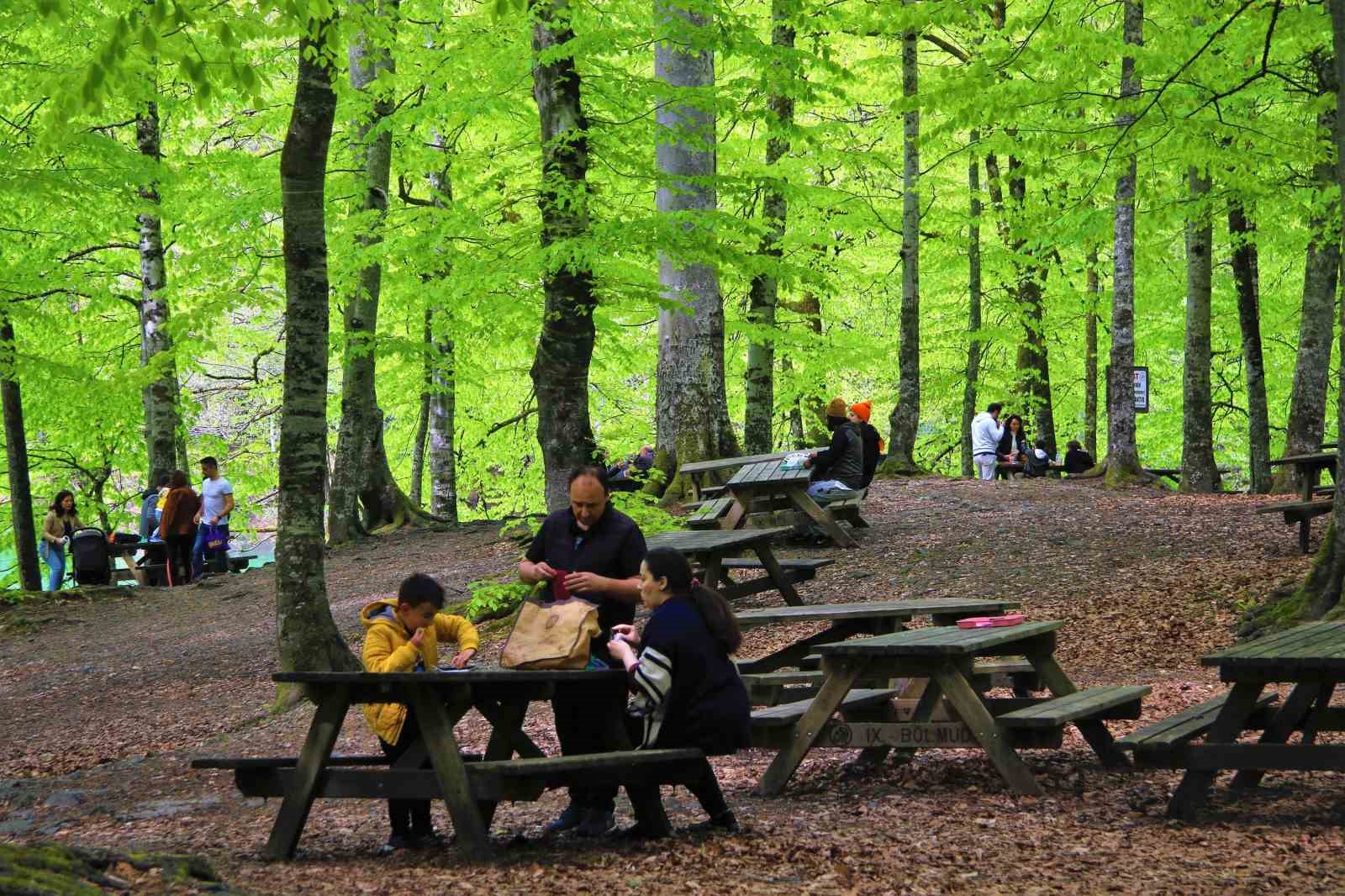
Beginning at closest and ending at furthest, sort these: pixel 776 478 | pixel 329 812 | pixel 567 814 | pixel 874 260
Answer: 1. pixel 567 814
2. pixel 329 812
3. pixel 776 478
4. pixel 874 260

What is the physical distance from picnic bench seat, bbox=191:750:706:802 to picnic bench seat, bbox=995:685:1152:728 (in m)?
1.43

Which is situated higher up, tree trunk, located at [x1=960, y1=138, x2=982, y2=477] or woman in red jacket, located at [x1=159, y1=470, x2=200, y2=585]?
tree trunk, located at [x1=960, y1=138, x2=982, y2=477]

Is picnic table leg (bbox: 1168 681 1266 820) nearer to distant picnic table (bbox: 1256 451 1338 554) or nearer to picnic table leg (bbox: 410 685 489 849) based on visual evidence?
picnic table leg (bbox: 410 685 489 849)

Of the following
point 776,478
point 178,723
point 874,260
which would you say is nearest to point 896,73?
point 874,260

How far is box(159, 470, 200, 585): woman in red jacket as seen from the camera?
19.1 metres

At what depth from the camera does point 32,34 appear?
16.2 metres

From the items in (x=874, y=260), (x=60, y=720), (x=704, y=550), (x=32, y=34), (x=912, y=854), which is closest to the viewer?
(x=912, y=854)

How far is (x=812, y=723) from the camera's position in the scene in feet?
21.1

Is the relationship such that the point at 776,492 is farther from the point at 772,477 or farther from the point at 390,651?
the point at 390,651

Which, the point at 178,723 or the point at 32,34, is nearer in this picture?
the point at 178,723

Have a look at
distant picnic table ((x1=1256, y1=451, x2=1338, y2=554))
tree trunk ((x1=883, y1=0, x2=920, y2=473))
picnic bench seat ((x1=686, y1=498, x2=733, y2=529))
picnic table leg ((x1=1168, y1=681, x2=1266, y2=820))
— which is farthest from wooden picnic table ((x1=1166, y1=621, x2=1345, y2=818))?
tree trunk ((x1=883, y1=0, x2=920, y2=473))

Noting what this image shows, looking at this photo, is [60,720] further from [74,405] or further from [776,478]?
[74,405]

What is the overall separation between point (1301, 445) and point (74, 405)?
51.5ft

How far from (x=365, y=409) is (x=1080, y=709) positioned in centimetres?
1512
